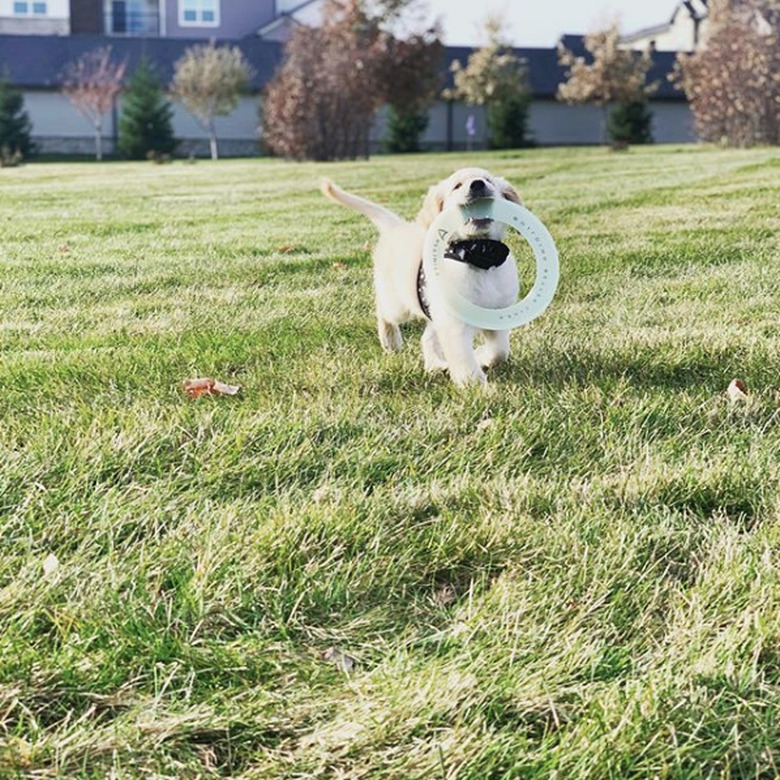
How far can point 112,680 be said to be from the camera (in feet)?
4.97

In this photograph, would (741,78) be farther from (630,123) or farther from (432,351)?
(432,351)

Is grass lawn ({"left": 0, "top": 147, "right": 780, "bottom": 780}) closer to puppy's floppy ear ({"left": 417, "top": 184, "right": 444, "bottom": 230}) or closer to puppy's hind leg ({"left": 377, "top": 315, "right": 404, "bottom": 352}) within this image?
puppy's hind leg ({"left": 377, "top": 315, "right": 404, "bottom": 352})

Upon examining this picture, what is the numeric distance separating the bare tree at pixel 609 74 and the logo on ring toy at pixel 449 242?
32991mm

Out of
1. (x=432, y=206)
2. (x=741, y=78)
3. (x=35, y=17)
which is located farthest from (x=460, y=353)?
(x=35, y=17)

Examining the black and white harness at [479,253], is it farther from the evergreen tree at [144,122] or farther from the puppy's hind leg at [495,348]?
the evergreen tree at [144,122]

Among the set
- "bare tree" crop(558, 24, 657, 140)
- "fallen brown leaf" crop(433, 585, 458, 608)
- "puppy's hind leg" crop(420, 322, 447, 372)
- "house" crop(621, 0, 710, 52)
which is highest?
"house" crop(621, 0, 710, 52)

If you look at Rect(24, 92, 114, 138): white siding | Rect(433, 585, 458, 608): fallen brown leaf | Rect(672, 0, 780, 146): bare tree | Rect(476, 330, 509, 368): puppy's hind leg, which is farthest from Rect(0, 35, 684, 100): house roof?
Rect(433, 585, 458, 608): fallen brown leaf

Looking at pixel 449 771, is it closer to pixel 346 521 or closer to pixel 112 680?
pixel 112 680

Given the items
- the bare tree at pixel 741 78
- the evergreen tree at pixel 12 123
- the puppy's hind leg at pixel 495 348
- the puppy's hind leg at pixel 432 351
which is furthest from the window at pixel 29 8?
the puppy's hind leg at pixel 495 348

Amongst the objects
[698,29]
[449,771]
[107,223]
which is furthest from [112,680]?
[698,29]

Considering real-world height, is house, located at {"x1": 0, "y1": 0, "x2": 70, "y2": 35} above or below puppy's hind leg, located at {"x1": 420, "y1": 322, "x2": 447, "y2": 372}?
above

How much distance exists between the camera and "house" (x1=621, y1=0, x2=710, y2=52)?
43781 millimetres

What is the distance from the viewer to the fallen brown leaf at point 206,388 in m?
3.03

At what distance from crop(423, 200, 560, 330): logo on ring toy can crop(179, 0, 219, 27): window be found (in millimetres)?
45550
